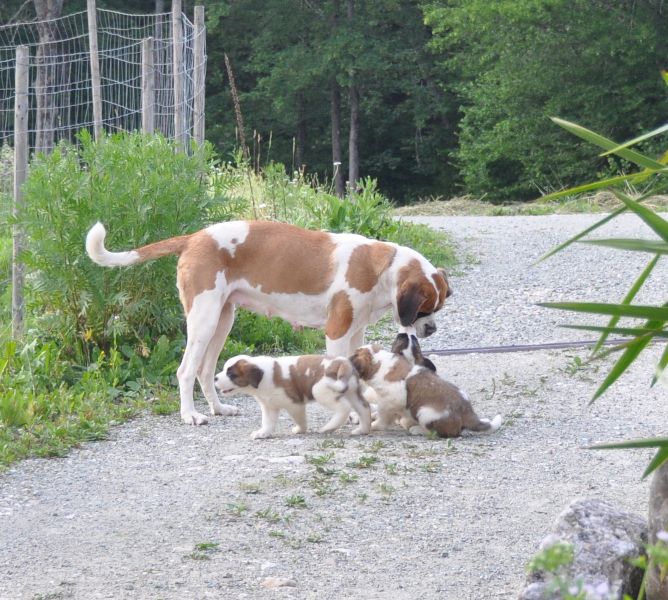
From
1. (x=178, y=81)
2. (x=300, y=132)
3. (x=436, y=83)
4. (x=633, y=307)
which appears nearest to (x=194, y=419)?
(x=633, y=307)

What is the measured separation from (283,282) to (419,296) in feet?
2.83

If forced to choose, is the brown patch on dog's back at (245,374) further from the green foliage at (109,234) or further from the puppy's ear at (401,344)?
the green foliage at (109,234)

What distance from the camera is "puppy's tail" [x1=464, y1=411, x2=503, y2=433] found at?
6418mm

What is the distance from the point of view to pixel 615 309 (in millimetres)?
3283

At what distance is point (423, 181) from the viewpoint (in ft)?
120

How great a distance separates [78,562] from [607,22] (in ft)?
80.3

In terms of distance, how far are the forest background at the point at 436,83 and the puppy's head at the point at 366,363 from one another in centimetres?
2077

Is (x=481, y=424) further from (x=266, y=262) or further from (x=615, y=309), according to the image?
(x=615, y=309)

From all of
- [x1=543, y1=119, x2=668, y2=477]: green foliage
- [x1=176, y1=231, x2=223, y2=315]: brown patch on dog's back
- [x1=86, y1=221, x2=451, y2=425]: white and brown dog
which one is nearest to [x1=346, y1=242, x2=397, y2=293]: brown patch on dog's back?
[x1=86, y1=221, x2=451, y2=425]: white and brown dog

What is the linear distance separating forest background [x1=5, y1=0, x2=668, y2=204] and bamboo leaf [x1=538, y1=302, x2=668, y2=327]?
2391cm

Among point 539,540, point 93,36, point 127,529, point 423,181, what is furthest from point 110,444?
point 423,181

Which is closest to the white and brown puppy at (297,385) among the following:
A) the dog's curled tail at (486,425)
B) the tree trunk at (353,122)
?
the dog's curled tail at (486,425)

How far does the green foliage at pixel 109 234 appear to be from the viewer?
25.8ft

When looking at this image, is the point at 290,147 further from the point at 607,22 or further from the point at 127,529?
the point at 127,529
